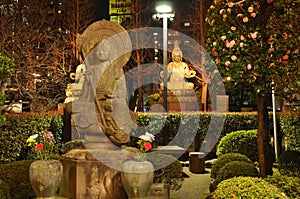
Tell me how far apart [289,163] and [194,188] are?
7.69 feet

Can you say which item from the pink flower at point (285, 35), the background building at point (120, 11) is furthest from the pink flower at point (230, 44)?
the background building at point (120, 11)

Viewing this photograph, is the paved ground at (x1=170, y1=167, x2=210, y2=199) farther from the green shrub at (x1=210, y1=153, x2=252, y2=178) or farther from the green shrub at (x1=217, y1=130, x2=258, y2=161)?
the green shrub at (x1=217, y1=130, x2=258, y2=161)

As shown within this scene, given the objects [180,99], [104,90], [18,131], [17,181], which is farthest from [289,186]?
[180,99]

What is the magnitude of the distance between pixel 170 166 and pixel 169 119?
558cm

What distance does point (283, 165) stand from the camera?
9.70m

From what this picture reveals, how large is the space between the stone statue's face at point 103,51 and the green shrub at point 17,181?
108 inches

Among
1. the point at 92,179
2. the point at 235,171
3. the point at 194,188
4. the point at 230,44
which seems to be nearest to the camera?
the point at 230,44

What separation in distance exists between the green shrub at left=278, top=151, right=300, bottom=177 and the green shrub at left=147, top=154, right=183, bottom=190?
262 centimetres

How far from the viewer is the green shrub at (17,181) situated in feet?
24.7

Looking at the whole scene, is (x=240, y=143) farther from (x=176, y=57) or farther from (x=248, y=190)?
(x=248, y=190)

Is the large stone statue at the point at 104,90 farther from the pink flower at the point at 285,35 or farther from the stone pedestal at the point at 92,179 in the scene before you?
the pink flower at the point at 285,35

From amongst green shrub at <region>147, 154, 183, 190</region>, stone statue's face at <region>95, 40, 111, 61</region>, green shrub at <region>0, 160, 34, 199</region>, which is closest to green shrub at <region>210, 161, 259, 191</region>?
green shrub at <region>147, 154, 183, 190</region>

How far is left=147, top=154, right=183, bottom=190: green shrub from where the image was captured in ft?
27.7

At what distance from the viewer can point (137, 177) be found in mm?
6293
